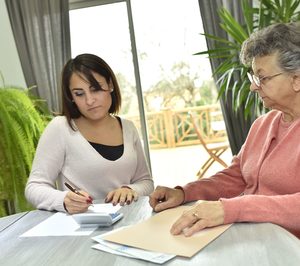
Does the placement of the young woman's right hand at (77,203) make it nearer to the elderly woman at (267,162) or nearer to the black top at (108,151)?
the elderly woman at (267,162)

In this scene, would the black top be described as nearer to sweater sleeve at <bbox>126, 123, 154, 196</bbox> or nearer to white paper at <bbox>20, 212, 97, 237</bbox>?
sweater sleeve at <bbox>126, 123, 154, 196</bbox>

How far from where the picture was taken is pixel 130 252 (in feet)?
3.07

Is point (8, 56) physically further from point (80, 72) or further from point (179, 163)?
point (179, 163)

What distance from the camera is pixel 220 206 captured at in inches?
41.6

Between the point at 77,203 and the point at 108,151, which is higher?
the point at 108,151

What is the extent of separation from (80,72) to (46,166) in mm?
430

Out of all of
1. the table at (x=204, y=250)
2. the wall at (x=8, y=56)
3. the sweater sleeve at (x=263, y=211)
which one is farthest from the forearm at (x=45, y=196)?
the wall at (x=8, y=56)

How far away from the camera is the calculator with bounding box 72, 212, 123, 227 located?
1.15 meters

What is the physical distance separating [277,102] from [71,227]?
0.79 meters

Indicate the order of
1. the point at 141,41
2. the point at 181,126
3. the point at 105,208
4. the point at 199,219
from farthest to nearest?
the point at 181,126 → the point at 141,41 → the point at 105,208 → the point at 199,219

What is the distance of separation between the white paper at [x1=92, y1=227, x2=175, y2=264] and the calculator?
0.30 ft

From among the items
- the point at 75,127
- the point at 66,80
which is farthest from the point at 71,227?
the point at 66,80

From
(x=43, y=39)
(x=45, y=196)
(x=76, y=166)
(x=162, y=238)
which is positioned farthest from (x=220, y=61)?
(x=162, y=238)

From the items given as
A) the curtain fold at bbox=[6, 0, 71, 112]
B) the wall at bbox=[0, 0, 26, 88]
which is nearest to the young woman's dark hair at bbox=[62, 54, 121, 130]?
the curtain fold at bbox=[6, 0, 71, 112]
